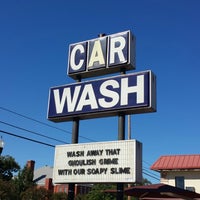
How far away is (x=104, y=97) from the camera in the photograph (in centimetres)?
1246

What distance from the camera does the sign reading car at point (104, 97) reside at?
462 inches

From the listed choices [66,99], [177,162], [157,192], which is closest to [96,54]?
[66,99]

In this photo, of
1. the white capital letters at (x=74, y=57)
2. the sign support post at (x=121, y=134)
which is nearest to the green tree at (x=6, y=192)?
the white capital letters at (x=74, y=57)

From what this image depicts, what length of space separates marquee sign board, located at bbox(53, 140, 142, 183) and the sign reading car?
1.12m

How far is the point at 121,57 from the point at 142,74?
3.83 feet

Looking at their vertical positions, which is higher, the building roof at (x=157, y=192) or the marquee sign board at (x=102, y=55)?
the marquee sign board at (x=102, y=55)

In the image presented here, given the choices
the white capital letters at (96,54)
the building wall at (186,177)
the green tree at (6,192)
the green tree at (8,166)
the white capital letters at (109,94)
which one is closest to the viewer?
the white capital letters at (109,94)

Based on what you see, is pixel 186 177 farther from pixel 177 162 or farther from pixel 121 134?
pixel 121 134

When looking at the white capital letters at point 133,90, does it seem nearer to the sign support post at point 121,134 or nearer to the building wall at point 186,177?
the sign support post at point 121,134

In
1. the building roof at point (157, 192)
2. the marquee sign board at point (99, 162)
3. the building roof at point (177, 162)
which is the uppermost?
the building roof at point (177, 162)

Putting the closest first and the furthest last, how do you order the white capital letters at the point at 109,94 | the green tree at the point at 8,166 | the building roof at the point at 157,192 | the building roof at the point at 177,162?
the white capital letters at the point at 109,94, the building roof at the point at 157,192, the building roof at the point at 177,162, the green tree at the point at 8,166

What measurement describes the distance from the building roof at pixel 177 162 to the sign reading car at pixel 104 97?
1425 cm

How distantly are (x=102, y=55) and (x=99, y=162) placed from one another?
3.89 metres

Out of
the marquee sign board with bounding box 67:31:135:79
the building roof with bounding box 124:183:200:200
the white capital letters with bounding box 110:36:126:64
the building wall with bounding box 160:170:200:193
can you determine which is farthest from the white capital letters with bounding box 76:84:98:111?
the building wall with bounding box 160:170:200:193
